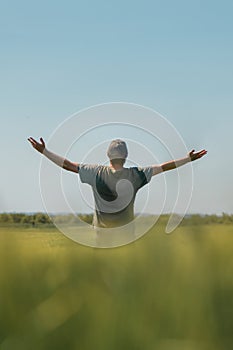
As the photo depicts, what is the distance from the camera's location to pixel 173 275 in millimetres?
1331

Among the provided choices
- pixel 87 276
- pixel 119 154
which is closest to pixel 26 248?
pixel 87 276

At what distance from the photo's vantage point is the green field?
4.15ft

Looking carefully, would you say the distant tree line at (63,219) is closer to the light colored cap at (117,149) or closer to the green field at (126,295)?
the green field at (126,295)

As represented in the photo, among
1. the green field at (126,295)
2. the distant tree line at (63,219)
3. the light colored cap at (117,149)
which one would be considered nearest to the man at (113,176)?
the light colored cap at (117,149)

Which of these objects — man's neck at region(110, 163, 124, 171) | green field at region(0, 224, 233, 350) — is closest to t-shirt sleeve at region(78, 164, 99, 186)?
man's neck at region(110, 163, 124, 171)

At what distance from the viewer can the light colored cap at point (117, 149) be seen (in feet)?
12.7

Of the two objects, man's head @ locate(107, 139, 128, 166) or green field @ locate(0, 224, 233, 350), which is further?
man's head @ locate(107, 139, 128, 166)

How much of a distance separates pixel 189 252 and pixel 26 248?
314 millimetres

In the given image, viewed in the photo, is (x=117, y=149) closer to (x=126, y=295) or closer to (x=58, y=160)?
(x=58, y=160)

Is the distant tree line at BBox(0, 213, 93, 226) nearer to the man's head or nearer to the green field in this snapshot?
the green field

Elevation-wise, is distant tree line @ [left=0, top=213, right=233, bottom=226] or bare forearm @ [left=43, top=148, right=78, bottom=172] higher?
bare forearm @ [left=43, top=148, right=78, bottom=172]

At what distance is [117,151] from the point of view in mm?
3977

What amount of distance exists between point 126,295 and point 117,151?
2.70 m

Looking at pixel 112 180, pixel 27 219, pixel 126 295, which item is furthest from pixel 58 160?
pixel 126 295
